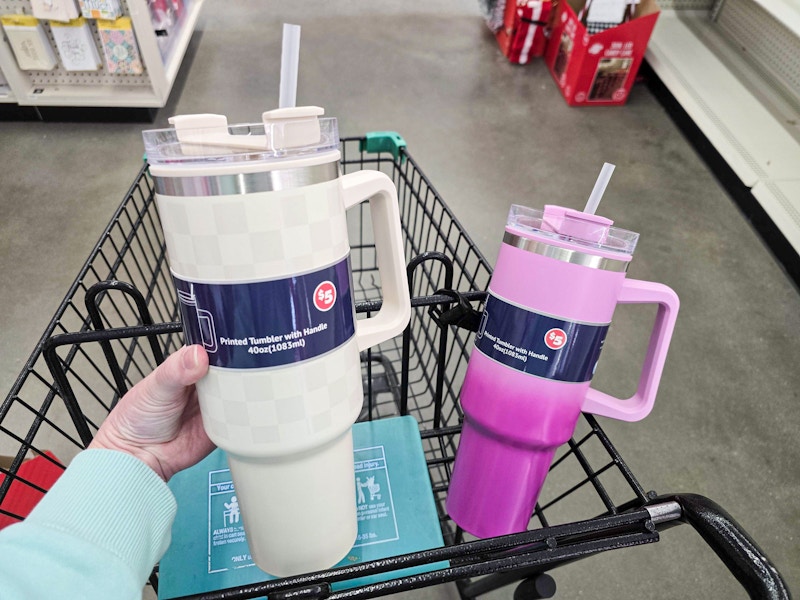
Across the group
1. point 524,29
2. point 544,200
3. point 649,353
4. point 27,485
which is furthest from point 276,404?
point 524,29

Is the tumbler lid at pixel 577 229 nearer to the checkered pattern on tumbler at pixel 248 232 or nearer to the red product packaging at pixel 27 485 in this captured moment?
the checkered pattern on tumbler at pixel 248 232

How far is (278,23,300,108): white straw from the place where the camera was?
0.47 meters

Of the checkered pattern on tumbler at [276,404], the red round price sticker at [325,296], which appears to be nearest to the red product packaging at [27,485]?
the checkered pattern on tumbler at [276,404]

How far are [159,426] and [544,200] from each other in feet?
6.62

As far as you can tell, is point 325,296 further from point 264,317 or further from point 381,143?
point 381,143

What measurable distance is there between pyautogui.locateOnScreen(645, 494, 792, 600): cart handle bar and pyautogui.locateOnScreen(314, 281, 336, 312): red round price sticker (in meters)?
0.35

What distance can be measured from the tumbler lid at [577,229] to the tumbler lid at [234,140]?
23 cm

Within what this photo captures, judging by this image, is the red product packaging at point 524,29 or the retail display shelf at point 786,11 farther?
the red product packaging at point 524,29

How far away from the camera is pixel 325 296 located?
16.4 inches

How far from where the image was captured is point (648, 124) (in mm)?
2865

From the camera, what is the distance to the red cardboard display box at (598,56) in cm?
261

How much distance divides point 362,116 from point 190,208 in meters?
2.52

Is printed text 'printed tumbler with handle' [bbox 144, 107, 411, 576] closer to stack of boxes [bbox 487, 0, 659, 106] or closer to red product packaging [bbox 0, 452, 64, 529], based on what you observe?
red product packaging [bbox 0, 452, 64, 529]

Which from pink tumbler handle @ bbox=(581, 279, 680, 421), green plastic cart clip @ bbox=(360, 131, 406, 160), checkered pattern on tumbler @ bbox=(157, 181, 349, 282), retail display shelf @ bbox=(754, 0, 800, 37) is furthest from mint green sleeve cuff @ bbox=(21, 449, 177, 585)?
retail display shelf @ bbox=(754, 0, 800, 37)
